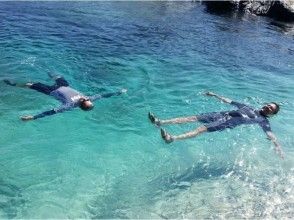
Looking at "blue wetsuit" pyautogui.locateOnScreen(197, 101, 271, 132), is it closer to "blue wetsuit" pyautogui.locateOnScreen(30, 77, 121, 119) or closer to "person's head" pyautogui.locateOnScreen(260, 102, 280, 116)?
"person's head" pyautogui.locateOnScreen(260, 102, 280, 116)

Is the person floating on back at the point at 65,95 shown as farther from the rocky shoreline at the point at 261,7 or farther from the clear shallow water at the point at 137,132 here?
the rocky shoreline at the point at 261,7

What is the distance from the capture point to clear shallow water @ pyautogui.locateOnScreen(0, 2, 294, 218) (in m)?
10.9

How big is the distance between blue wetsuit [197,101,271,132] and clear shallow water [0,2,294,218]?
975mm

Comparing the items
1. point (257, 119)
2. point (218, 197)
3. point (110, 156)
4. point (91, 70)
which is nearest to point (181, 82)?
point (91, 70)

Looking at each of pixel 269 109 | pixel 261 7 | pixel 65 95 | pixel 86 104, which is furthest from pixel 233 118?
pixel 261 7

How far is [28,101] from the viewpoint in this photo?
1496cm

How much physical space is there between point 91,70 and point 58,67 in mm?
1494

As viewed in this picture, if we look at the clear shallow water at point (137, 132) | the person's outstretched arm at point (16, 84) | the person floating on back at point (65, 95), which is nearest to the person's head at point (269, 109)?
the clear shallow water at point (137, 132)

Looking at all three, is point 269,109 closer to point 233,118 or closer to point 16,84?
point 233,118

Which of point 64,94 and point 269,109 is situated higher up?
point 269,109

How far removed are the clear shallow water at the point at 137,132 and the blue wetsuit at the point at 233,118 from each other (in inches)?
38.4

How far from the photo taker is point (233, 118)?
13.0m

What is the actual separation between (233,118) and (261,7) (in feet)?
74.1

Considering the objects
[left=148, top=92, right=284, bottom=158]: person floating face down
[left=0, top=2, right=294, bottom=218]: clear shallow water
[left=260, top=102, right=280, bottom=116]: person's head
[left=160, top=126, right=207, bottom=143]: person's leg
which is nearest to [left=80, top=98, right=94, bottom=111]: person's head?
[left=0, top=2, right=294, bottom=218]: clear shallow water
